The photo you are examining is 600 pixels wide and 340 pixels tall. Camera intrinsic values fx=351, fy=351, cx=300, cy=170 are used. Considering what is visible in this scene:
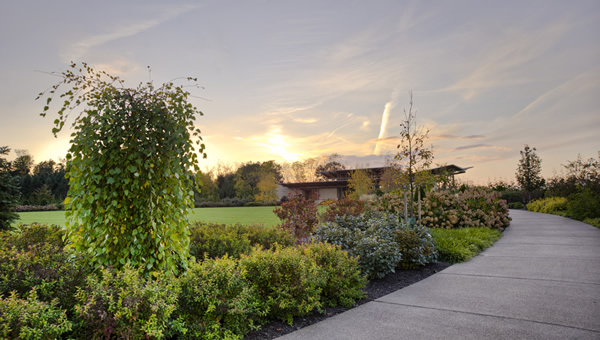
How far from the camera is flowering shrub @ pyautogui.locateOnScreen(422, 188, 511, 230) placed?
11898 mm

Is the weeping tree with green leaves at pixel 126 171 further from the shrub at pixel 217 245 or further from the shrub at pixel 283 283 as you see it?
the shrub at pixel 217 245

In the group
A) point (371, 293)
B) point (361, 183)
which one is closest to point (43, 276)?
point (371, 293)

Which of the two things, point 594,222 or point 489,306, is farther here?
point 594,222

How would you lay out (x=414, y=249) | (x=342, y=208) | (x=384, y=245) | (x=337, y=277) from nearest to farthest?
(x=337, y=277)
(x=384, y=245)
(x=414, y=249)
(x=342, y=208)

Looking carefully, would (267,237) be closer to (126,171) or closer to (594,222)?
(126,171)

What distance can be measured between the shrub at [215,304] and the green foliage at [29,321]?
3.19 ft

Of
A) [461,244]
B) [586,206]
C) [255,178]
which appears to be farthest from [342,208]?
[255,178]

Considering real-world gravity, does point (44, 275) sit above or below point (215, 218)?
above

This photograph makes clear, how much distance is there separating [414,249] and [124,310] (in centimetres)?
528

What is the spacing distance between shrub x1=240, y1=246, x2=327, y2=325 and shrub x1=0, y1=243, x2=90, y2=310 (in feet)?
5.27

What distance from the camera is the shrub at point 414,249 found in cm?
664

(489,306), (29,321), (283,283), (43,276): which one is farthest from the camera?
(489,306)

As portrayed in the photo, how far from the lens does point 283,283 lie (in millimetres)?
4031

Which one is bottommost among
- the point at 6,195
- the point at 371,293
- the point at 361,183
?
the point at 371,293
